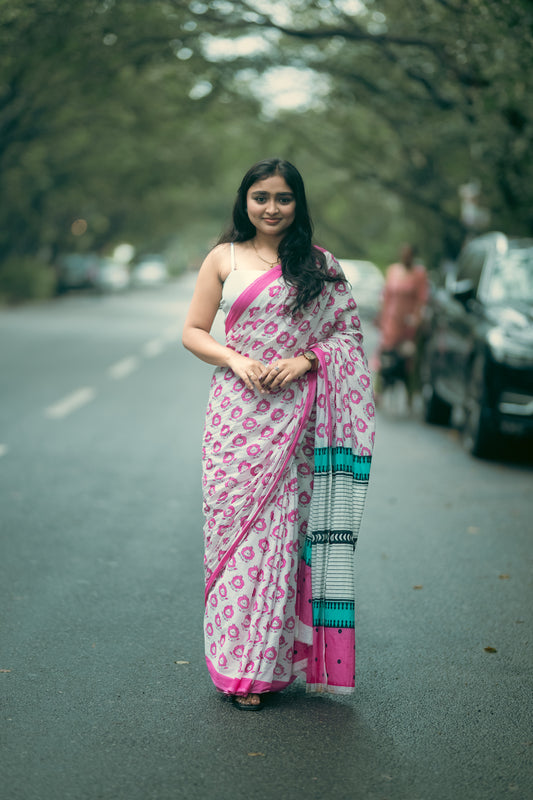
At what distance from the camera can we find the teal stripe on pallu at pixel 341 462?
399cm

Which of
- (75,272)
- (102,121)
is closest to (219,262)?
(102,121)

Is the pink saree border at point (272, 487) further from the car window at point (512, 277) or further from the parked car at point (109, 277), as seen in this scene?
the parked car at point (109, 277)

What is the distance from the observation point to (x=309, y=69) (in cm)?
2102

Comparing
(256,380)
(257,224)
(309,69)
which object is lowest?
(256,380)

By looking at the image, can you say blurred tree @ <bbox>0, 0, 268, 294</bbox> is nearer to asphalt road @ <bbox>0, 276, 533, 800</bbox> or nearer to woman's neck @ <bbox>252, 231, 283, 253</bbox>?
asphalt road @ <bbox>0, 276, 533, 800</bbox>

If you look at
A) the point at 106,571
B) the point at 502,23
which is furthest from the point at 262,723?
the point at 502,23

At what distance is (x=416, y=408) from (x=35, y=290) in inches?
1181

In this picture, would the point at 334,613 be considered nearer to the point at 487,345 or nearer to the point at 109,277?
the point at 487,345

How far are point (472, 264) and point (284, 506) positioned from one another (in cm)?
753

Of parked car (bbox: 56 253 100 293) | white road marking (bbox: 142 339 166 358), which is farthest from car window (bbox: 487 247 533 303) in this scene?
parked car (bbox: 56 253 100 293)

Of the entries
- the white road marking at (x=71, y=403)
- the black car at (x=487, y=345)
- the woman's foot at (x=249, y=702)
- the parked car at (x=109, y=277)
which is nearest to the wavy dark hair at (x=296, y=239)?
the woman's foot at (x=249, y=702)

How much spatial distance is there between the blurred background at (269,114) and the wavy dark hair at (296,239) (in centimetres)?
32

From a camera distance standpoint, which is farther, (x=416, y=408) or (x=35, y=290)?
(x=35, y=290)

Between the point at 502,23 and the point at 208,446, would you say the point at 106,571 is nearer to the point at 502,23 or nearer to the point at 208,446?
the point at 208,446
